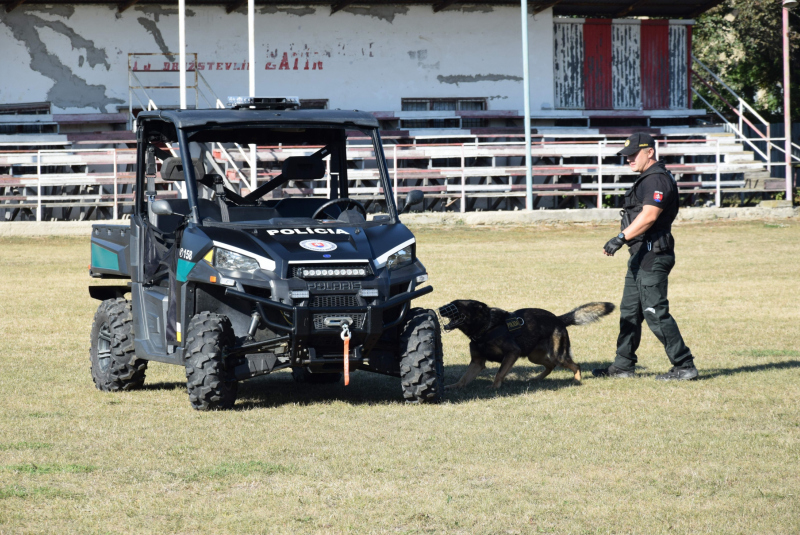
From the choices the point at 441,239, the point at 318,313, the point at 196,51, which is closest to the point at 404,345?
the point at 318,313

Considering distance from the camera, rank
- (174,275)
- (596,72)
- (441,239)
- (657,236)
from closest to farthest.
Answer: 1. (174,275)
2. (657,236)
3. (441,239)
4. (596,72)

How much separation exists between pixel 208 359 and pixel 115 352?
1503 mm

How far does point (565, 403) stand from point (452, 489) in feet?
8.22

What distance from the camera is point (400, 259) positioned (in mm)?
7801

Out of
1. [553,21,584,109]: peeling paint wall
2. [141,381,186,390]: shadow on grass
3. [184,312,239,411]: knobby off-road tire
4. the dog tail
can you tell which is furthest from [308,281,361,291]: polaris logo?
[553,21,584,109]: peeling paint wall

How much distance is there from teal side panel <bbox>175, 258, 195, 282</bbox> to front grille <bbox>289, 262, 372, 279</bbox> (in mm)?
760

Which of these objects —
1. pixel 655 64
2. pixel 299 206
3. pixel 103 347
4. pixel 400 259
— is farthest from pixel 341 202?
pixel 655 64

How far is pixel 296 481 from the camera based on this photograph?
5766 millimetres

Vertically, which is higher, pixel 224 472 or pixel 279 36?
pixel 279 36

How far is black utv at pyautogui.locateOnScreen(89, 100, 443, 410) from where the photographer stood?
7.40 m

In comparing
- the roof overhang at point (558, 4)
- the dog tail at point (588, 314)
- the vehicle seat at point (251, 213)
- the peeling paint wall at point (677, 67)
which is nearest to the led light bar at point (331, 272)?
the vehicle seat at point (251, 213)

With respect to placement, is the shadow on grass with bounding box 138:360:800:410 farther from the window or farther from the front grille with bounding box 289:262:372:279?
the window

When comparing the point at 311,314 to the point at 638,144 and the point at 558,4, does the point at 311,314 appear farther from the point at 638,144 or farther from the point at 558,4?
the point at 558,4

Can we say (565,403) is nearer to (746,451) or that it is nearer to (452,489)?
(746,451)
